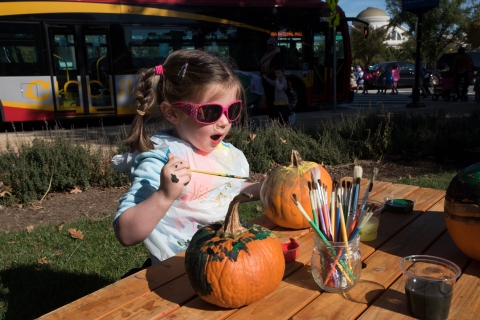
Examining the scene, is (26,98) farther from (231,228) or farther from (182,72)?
(231,228)

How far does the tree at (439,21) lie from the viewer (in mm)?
38781

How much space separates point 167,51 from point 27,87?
3.48m

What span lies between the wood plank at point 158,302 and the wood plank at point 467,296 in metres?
0.79

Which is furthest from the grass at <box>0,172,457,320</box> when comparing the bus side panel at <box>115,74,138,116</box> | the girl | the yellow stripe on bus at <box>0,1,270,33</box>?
the girl

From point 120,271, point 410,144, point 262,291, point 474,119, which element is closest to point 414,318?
point 262,291

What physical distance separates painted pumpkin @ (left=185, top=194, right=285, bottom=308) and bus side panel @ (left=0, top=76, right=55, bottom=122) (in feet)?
32.4

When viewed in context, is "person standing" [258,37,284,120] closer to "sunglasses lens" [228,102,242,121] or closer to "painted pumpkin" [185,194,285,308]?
"sunglasses lens" [228,102,242,121]

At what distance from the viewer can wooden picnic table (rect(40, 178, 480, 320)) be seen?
1259 mm

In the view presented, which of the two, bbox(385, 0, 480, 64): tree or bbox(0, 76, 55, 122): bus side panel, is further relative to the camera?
bbox(385, 0, 480, 64): tree

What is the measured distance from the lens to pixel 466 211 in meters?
1.55

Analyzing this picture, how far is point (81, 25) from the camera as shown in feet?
34.2

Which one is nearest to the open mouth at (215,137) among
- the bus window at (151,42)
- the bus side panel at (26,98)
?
the bus side panel at (26,98)

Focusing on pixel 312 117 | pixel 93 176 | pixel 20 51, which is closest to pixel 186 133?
pixel 93 176

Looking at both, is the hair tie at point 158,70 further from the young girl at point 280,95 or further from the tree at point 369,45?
the tree at point 369,45
